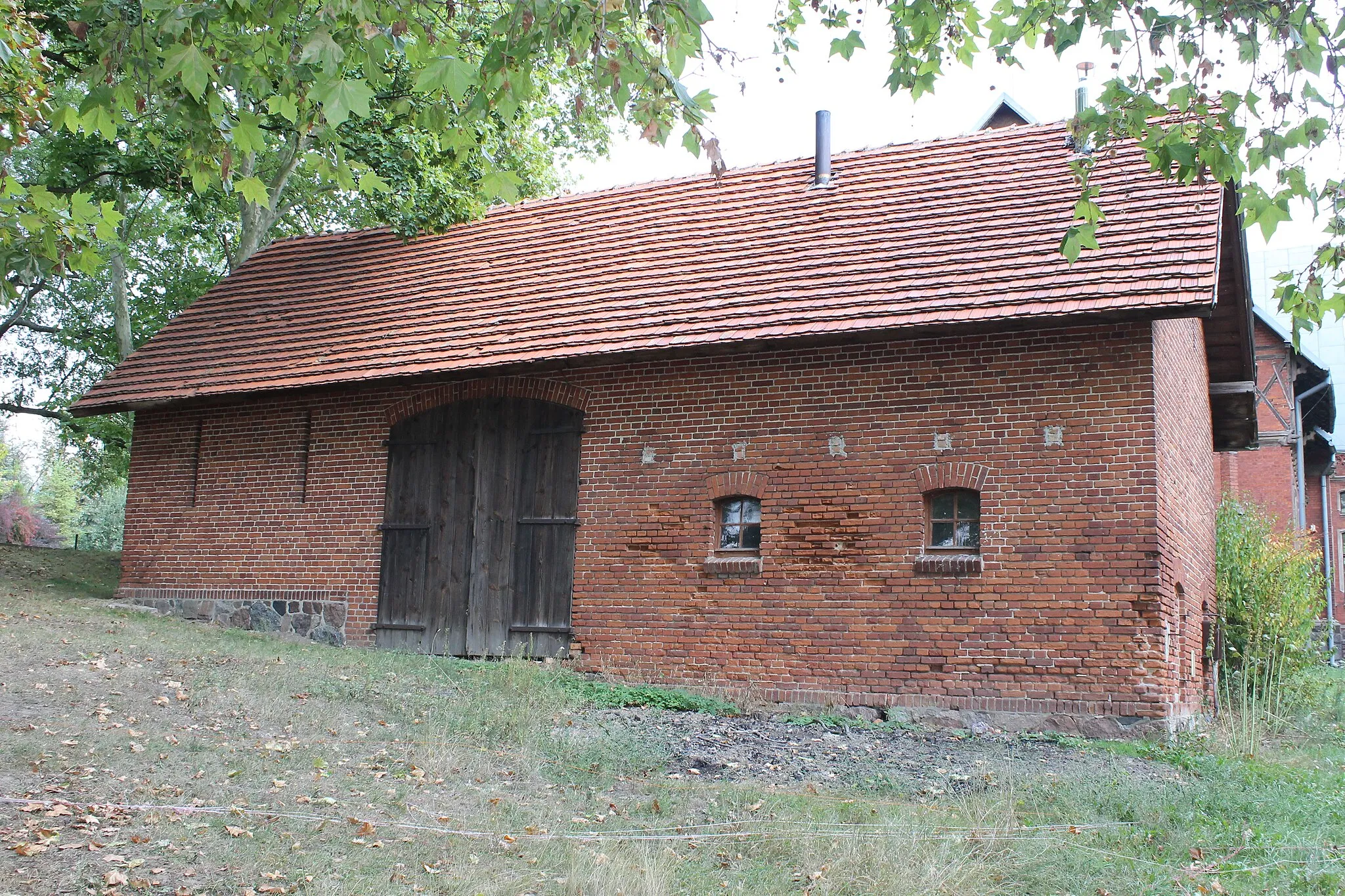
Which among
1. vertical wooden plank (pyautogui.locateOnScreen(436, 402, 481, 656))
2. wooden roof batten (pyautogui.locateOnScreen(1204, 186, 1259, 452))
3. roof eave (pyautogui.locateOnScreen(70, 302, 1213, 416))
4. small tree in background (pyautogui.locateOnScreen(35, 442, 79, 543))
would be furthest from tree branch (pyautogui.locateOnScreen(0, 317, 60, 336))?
small tree in background (pyautogui.locateOnScreen(35, 442, 79, 543))

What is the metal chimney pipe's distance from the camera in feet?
44.5

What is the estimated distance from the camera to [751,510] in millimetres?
11555

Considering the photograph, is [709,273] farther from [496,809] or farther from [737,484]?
[496,809]

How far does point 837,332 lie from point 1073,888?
243 inches

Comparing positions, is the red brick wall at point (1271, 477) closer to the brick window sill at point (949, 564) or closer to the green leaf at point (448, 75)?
the brick window sill at point (949, 564)

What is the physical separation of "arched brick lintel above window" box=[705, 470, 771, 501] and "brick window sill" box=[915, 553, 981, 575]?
5.65 ft

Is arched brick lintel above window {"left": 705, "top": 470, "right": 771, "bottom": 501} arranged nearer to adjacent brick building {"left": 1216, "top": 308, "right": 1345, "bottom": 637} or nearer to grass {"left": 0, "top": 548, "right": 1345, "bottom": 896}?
grass {"left": 0, "top": 548, "right": 1345, "bottom": 896}

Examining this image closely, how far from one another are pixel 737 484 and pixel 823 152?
4622mm

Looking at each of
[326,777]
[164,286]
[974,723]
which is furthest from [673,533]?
[164,286]

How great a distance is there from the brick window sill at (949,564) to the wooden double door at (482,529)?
3806mm

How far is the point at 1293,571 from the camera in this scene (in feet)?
47.1

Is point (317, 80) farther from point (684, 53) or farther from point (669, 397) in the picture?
point (669, 397)

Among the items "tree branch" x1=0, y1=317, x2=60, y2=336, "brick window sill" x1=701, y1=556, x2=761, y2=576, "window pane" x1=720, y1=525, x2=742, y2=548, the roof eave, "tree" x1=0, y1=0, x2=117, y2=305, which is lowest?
"brick window sill" x1=701, y1=556, x2=761, y2=576

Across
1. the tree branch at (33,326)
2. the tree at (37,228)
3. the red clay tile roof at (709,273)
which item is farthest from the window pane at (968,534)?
the tree branch at (33,326)
